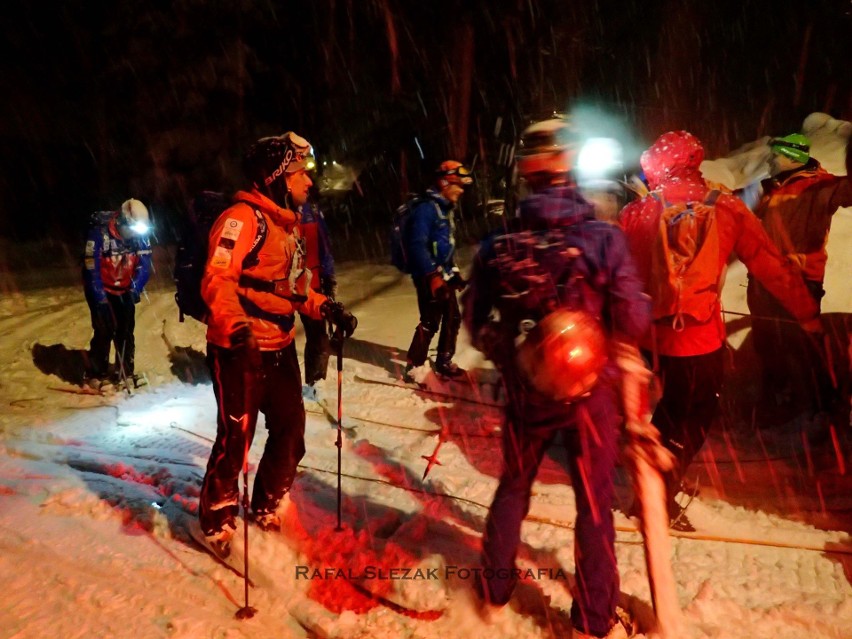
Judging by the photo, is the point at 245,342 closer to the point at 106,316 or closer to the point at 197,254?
the point at 197,254

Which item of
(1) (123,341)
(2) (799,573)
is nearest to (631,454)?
(2) (799,573)

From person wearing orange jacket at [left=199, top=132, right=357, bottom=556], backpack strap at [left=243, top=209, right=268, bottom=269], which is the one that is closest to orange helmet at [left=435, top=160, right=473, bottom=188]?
person wearing orange jacket at [left=199, top=132, right=357, bottom=556]

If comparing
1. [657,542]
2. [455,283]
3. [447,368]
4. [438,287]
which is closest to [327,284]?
[438,287]

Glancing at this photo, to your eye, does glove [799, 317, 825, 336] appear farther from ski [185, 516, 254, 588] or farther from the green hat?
ski [185, 516, 254, 588]

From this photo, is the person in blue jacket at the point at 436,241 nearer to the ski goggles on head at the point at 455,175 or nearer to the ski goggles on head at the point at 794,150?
the ski goggles on head at the point at 455,175

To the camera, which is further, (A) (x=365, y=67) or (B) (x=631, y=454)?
(A) (x=365, y=67)

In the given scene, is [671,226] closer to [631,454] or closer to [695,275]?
[695,275]

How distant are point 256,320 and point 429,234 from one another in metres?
3.03

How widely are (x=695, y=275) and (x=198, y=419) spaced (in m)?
4.34

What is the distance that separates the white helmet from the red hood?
5.20 meters

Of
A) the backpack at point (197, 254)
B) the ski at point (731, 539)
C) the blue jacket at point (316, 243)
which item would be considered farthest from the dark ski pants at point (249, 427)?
the blue jacket at point (316, 243)

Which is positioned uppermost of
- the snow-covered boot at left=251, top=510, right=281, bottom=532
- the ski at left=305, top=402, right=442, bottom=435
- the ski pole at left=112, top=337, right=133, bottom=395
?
the snow-covered boot at left=251, top=510, right=281, bottom=532

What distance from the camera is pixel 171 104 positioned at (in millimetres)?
17766

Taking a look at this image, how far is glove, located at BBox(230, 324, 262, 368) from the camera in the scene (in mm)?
2842
